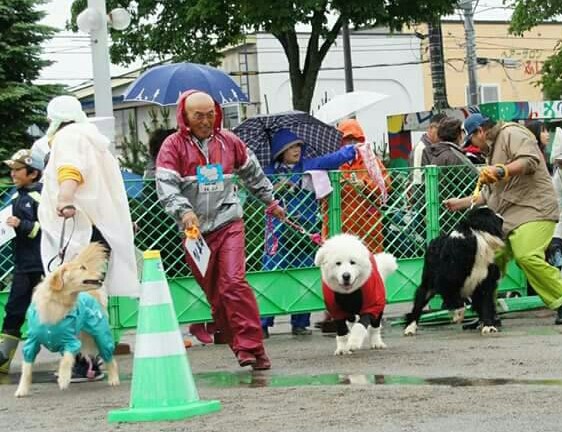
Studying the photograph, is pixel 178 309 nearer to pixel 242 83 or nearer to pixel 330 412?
pixel 330 412

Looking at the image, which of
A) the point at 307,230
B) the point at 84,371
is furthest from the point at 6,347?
the point at 307,230

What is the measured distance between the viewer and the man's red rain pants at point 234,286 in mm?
8797

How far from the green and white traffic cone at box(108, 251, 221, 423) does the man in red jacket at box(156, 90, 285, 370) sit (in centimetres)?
166

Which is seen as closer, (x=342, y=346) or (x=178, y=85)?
(x=342, y=346)

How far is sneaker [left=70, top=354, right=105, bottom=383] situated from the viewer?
8.96 metres

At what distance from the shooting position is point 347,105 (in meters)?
15.7

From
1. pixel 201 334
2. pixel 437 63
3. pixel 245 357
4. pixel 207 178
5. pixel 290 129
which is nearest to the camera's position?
pixel 245 357

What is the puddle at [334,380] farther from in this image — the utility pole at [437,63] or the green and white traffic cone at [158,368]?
the utility pole at [437,63]

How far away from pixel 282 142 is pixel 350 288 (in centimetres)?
243

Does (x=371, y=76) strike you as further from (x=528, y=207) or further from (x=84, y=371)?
(x=84, y=371)

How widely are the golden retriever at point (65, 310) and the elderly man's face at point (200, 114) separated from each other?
1196mm

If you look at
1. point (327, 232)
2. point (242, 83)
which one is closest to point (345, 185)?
point (327, 232)

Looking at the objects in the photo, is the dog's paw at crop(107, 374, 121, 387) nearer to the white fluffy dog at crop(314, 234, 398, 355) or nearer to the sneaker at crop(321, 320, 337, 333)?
the white fluffy dog at crop(314, 234, 398, 355)

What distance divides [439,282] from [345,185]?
1.44 metres
